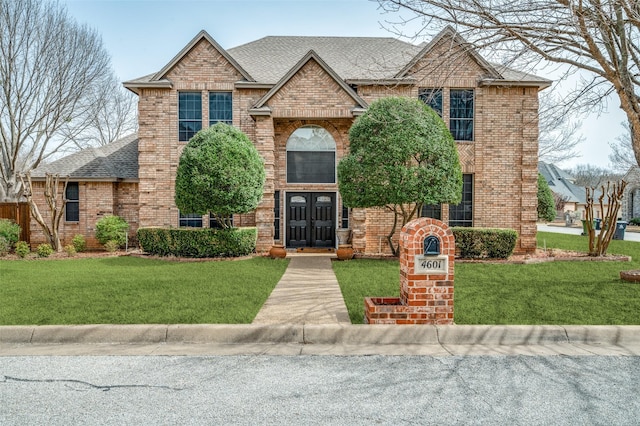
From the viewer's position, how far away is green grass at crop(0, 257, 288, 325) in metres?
6.39

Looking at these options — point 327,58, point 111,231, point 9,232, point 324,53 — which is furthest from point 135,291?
point 324,53

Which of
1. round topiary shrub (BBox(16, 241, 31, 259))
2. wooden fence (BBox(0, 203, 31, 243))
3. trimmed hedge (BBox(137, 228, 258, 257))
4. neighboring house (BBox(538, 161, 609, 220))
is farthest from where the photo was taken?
neighboring house (BBox(538, 161, 609, 220))

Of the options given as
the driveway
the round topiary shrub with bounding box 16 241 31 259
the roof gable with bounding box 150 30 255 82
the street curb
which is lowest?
the street curb

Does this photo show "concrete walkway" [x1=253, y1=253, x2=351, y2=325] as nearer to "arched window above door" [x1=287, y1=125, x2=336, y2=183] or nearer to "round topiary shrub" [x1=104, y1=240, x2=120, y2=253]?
"arched window above door" [x1=287, y1=125, x2=336, y2=183]

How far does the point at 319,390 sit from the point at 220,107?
44.5ft

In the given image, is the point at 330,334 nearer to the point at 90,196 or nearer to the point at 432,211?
the point at 432,211

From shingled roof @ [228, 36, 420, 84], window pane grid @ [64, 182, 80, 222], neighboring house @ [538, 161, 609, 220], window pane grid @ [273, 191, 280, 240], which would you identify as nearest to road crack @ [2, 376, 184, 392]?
window pane grid @ [273, 191, 280, 240]

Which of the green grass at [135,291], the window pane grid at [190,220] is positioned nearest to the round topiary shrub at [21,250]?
the green grass at [135,291]

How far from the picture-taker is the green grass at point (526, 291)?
6449 millimetres

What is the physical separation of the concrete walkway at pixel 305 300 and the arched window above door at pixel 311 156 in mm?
5124

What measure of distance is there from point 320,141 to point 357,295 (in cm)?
907

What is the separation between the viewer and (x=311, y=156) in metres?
16.1

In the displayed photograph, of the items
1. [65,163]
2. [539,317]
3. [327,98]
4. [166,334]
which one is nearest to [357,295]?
[539,317]

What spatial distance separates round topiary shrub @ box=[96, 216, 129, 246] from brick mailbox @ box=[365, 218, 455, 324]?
1274 cm
